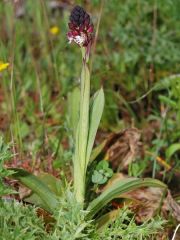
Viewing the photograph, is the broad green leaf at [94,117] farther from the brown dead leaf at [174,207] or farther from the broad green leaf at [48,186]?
the brown dead leaf at [174,207]

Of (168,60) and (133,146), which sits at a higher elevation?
(168,60)

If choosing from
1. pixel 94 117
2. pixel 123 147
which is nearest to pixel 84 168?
pixel 94 117

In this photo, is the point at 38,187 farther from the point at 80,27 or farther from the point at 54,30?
the point at 54,30

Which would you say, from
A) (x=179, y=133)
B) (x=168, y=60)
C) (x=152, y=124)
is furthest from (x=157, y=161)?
(x=168, y=60)

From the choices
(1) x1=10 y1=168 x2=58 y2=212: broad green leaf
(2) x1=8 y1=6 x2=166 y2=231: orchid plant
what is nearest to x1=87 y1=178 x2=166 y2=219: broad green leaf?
(2) x1=8 y1=6 x2=166 y2=231: orchid plant

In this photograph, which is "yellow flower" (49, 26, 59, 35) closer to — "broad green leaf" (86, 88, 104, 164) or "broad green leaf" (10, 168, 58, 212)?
"broad green leaf" (86, 88, 104, 164)

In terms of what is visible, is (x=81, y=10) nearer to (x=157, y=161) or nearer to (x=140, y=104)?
(x=157, y=161)
